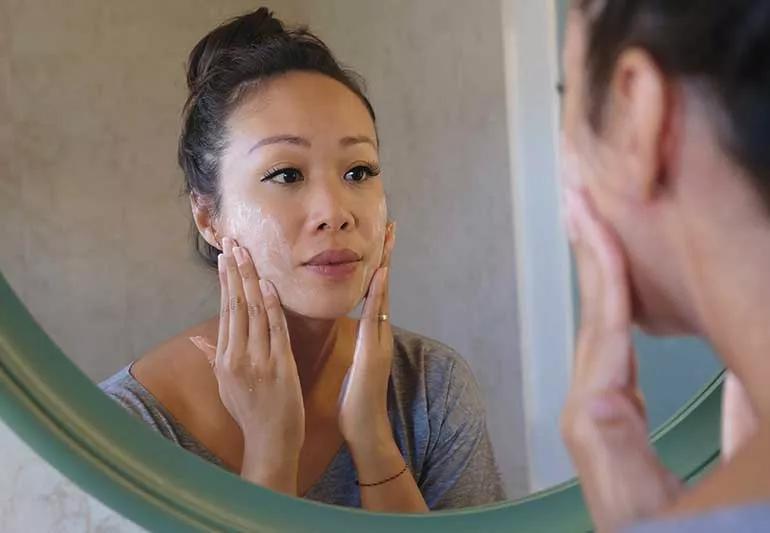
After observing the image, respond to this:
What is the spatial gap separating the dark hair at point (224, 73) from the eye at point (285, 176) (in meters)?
0.03

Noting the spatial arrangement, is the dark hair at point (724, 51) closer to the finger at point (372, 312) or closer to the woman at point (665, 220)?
the woman at point (665, 220)

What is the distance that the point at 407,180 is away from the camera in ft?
1.72

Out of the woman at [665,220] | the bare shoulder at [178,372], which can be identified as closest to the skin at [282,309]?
the bare shoulder at [178,372]

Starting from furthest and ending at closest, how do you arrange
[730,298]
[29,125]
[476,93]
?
[476,93]
[29,125]
[730,298]

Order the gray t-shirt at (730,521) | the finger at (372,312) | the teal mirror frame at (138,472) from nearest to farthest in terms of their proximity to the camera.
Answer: the gray t-shirt at (730,521) → the teal mirror frame at (138,472) → the finger at (372,312)

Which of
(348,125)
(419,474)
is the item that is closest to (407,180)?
(348,125)

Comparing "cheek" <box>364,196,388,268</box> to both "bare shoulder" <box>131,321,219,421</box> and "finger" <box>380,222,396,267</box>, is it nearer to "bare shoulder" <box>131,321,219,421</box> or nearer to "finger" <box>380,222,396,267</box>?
"finger" <box>380,222,396,267</box>

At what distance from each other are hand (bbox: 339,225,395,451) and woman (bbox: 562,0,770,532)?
0.17 m

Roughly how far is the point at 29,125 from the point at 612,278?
0.30m

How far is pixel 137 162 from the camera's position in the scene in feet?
1.50

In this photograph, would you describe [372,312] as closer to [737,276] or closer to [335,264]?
[335,264]

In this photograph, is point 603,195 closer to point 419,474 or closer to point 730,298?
point 730,298

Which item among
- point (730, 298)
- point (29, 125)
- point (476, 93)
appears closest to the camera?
point (730, 298)

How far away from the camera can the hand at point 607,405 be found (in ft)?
1.04
